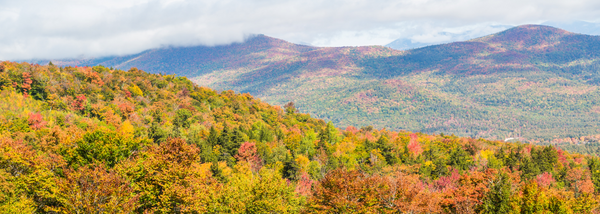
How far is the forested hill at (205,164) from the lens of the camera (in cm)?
2738

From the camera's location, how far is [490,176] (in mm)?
43531

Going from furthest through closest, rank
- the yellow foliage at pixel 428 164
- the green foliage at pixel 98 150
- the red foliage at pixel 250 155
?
the yellow foliage at pixel 428 164, the red foliage at pixel 250 155, the green foliage at pixel 98 150

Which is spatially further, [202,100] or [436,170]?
[202,100]

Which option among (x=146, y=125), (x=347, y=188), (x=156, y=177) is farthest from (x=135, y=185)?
(x=146, y=125)

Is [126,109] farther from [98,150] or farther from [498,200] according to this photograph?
[498,200]

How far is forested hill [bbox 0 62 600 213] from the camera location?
2738cm

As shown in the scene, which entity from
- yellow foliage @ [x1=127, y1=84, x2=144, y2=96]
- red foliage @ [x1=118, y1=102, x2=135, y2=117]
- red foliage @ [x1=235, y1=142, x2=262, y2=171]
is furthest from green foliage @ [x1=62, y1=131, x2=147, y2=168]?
yellow foliage @ [x1=127, y1=84, x2=144, y2=96]

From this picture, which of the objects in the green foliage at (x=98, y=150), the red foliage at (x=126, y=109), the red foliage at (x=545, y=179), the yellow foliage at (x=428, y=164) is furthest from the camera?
the red foliage at (x=126, y=109)

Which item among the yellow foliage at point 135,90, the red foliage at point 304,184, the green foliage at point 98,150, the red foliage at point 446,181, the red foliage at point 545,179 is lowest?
the red foliage at point 545,179

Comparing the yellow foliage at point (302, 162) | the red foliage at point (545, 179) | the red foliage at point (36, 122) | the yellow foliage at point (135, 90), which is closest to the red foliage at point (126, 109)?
the yellow foliage at point (135, 90)

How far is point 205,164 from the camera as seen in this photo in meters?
51.3

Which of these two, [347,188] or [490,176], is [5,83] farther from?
[490,176]

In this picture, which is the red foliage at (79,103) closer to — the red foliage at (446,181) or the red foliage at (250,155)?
the red foliage at (250,155)

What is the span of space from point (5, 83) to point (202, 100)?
2013 inches
